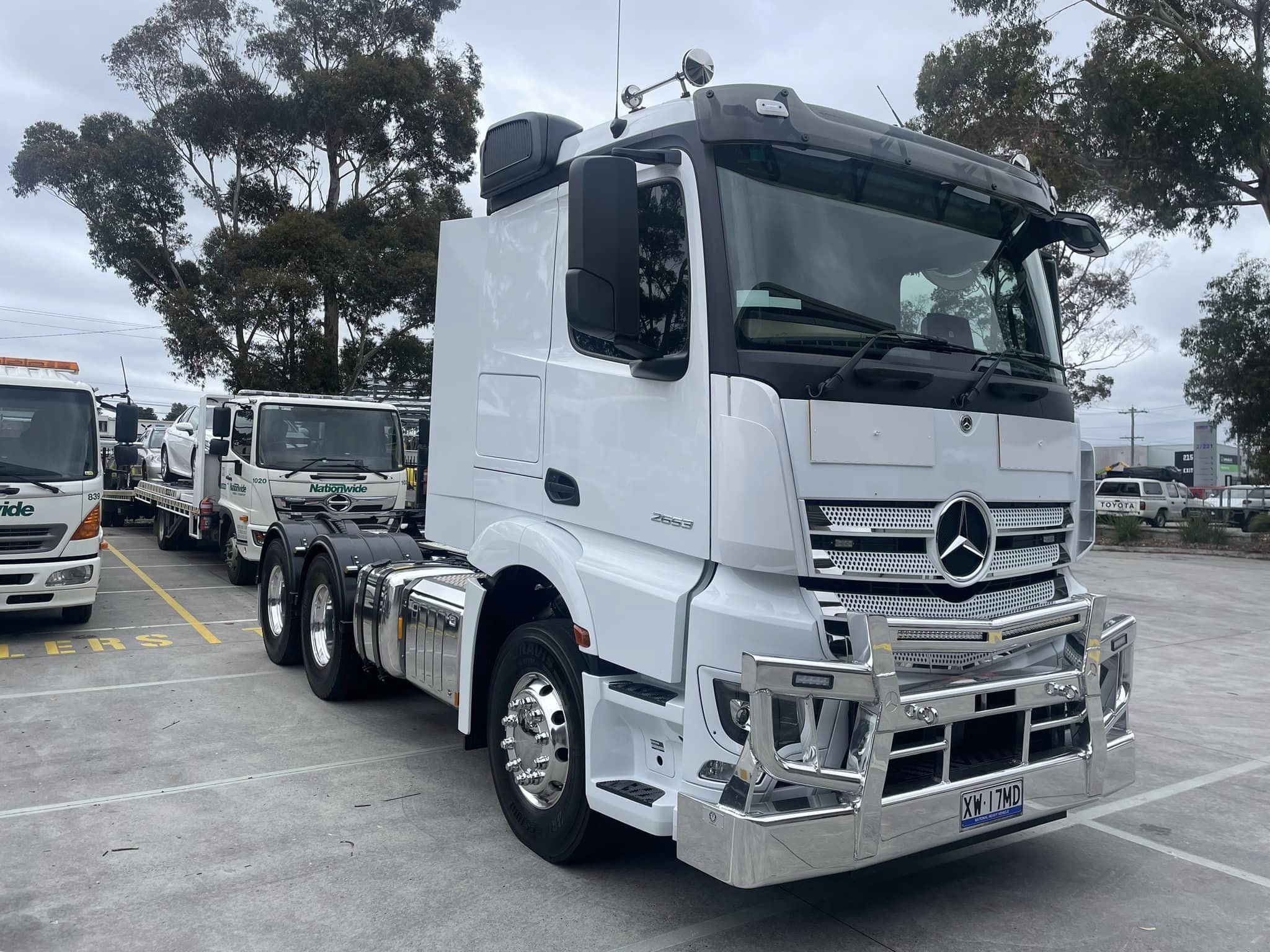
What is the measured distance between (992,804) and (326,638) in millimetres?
5241

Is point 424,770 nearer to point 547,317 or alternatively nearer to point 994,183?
point 547,317

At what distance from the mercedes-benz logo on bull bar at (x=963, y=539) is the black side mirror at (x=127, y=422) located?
30.9ft

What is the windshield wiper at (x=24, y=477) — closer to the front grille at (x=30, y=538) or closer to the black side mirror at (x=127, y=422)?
the front grille at (x=30, y=538)

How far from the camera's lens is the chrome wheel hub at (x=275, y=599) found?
830 cm

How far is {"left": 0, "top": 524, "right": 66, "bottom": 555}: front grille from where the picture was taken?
891 cm

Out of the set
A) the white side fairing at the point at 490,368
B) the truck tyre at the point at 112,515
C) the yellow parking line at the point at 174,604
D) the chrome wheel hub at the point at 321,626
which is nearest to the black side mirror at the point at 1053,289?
the white side fairing at the point at 490,368

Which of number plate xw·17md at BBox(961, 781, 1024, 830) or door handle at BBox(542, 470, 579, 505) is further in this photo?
door handle at BBox(542, 470, 579, 505)

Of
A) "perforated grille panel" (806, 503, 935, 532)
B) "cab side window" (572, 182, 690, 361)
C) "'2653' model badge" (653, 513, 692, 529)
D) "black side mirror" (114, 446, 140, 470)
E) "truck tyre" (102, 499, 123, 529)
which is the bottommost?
"truck tyre" (102, 499, 123, 529)

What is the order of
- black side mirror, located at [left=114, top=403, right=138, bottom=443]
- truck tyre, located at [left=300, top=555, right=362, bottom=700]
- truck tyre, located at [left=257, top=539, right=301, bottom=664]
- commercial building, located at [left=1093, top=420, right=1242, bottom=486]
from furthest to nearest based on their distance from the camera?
commercial building, located at [left=1093, top=420, right=1242, bottom=486] < black side mirror, located at [left=114, top=403, right=138, bottom=443] < truck tyre, located at [left=257, top=539, right=301, bottom=664] < truck tyre, located at [left=300, top=555, right=362, bottom=700]

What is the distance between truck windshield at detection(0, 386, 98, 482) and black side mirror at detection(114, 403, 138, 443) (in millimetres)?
1011

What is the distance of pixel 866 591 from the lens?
140 inches

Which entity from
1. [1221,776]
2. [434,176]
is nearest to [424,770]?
[1221,776]

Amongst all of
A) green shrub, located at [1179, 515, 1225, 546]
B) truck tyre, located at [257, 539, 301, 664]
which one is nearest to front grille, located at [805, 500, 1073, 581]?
truck tyre, located at [257, 539, 301, 664]

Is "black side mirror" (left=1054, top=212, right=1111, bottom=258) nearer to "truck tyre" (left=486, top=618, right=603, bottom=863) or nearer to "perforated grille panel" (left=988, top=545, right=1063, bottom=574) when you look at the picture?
"perforated grille panel" (left=988, top=545, right=1063, bottom=574)
